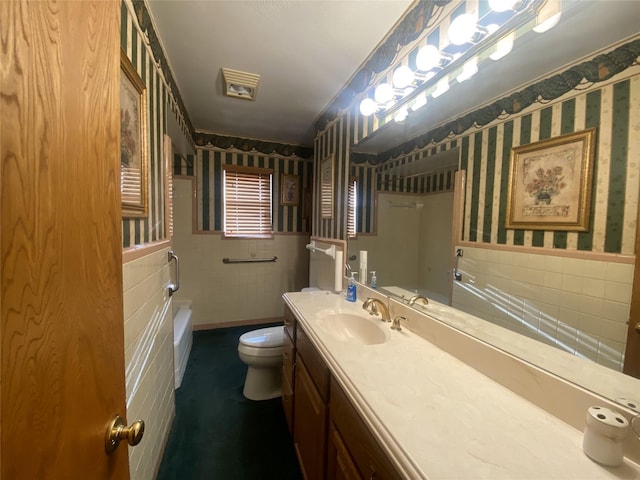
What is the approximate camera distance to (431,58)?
48.2 inches

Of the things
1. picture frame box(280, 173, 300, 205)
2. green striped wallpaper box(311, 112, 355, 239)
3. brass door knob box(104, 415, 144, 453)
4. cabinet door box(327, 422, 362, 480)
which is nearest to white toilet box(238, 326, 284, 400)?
green striped wallpaper box(311, 112, 355, 239)

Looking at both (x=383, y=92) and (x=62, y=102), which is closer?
(x=62, y=102)

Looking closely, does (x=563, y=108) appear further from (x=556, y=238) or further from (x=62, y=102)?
(x=62, y=102)

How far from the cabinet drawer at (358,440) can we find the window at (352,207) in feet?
3.81

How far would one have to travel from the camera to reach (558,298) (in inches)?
32.3

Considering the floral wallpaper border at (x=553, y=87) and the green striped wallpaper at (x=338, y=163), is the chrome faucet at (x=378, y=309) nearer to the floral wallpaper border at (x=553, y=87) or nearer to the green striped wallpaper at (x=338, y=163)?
the green striped wallpaper at (x=338, y=163)

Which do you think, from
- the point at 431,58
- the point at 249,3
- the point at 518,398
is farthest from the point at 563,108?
the point at 249,3

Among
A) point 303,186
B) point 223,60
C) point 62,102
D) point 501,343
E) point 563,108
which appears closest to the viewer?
point 62,102

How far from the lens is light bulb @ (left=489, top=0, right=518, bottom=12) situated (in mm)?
914

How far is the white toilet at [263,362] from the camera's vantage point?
6.58ft

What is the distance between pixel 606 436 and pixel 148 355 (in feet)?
5.33

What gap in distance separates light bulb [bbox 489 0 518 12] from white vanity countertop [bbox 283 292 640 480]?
4.07ft

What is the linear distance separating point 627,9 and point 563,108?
0.22m

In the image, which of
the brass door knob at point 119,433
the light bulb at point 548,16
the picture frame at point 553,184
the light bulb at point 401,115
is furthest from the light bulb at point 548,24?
the brass door knob at point 119,433
